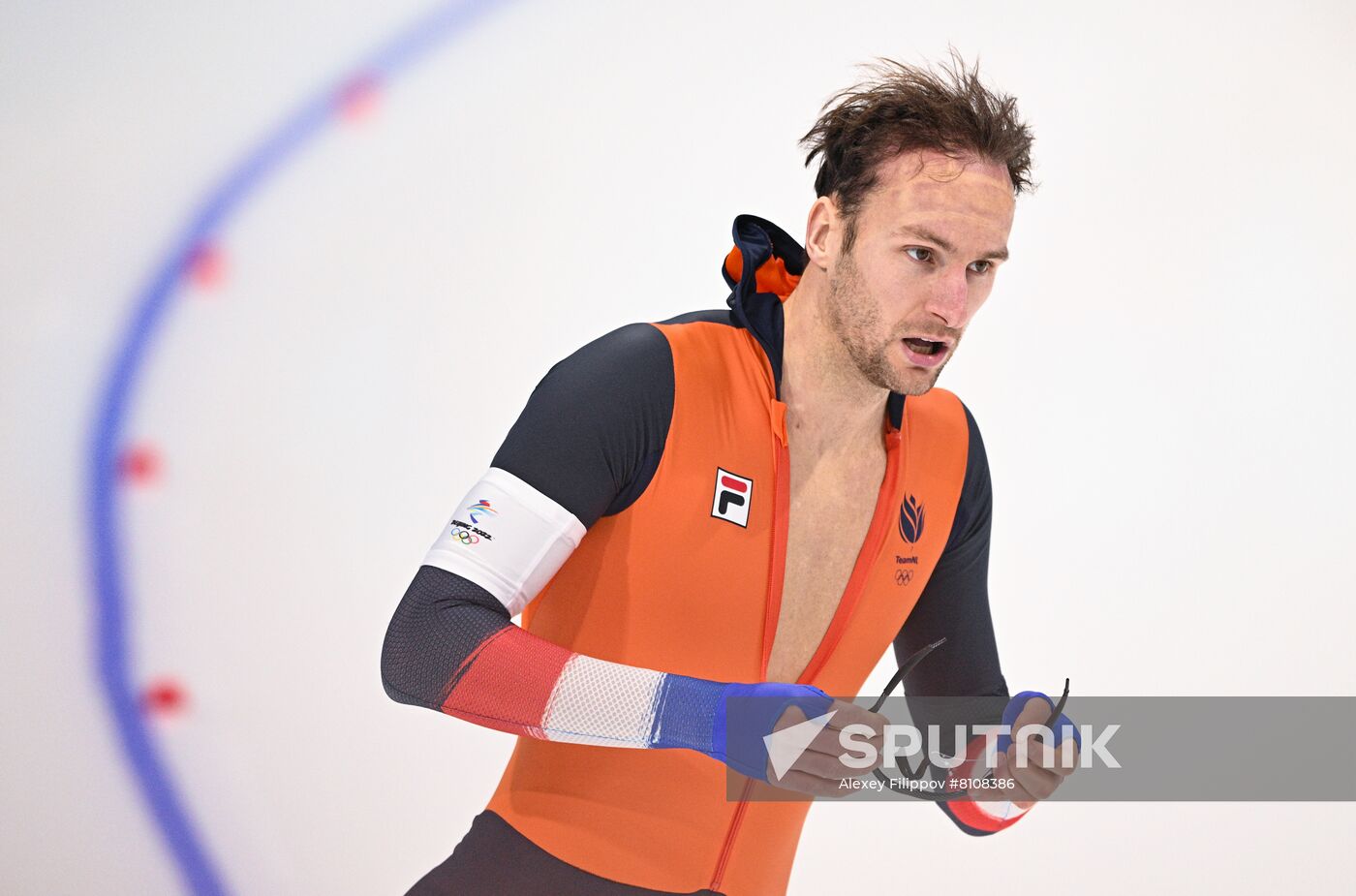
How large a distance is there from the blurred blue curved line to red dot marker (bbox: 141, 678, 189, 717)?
0.8 inches

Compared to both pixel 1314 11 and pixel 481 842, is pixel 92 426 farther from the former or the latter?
pixel 1314 11

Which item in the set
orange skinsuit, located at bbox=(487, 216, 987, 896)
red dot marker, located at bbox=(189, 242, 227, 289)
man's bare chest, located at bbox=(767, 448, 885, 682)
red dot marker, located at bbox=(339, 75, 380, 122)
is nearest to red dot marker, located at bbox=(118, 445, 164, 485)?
red dot marker, located at bbox=(189, 242, 227, 289)

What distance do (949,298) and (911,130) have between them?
239mm

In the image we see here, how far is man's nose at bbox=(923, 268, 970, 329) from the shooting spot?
1.57 metres

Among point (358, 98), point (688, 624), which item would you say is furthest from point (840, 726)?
point (358, 98)

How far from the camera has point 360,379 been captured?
2.66m

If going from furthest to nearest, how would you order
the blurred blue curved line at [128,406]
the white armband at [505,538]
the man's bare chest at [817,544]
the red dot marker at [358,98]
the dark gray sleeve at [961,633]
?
the red dot marker at [358,98] < the blurred blue curved line at [128,406] < the dark gray sleeve at [961,633] < the man's bare chest at [817,544] < the white armband at [505,538]

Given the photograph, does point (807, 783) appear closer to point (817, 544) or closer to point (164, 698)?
point (817, 544)

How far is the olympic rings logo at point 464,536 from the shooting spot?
54.0 inches

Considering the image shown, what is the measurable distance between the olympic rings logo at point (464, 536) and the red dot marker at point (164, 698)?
1.53 metres

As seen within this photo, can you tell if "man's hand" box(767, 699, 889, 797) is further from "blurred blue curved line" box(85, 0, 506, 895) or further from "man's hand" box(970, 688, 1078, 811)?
"blurred blue curved line" box(85, 0, 506, 895)

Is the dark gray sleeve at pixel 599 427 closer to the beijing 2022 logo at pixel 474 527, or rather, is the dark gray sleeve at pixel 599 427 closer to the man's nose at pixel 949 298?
the beijing 2022 logo at pixel 474 527

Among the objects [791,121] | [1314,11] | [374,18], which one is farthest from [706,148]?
[1314,11]
